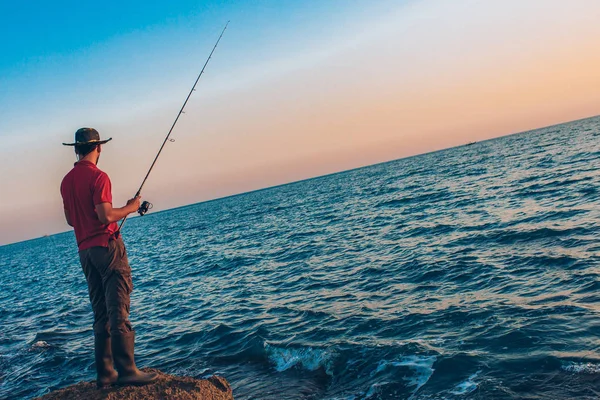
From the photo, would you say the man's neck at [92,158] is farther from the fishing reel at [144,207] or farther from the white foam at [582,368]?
the white foam at [582,368]

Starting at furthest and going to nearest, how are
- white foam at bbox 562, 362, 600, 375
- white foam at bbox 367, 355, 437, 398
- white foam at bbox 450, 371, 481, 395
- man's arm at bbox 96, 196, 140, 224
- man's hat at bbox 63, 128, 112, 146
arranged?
white foam at bbox 367, 355, 437, 398 → white foam at bbox 450, 371, 481, 395 → white foam at bbox 562, 362, 600, 375 → man's hat at bbox 63, 128, 112, 146 → man's arm at bbox 96, 196, 140, 224

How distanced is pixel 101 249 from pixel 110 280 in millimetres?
339

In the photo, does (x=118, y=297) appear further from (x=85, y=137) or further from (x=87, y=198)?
(x=85, y=137)

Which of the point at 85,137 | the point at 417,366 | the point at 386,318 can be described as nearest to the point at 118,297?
the point at 85,137

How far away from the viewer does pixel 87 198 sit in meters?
4.45

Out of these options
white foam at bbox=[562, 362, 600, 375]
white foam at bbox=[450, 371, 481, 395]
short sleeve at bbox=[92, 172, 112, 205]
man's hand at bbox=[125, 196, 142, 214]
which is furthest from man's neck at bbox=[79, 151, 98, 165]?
white foam at bbox=[562, 362, 600, 375]

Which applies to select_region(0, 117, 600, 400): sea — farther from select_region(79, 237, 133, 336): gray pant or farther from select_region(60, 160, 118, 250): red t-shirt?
select_region(60, 160, 118, 250): red t-shirt

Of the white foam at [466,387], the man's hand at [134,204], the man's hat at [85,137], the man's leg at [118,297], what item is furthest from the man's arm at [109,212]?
the white foam at [466,387]

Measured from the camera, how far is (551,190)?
19.5 meters

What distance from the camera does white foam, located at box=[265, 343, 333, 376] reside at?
6.96 m

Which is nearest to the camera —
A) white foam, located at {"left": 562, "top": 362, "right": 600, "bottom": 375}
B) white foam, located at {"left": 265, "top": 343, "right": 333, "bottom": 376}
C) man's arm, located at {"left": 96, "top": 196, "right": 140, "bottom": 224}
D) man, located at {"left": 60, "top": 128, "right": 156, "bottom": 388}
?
man's arm, located at {"left": 96, "top": 196, "right": 140, "bottom": 224}

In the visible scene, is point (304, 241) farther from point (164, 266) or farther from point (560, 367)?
point (560, 367)

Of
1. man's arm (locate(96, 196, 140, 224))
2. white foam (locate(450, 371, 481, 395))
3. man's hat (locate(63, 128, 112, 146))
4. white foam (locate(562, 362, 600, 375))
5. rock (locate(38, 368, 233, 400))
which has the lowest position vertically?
white foam (locate(450, 371, 481, 395))

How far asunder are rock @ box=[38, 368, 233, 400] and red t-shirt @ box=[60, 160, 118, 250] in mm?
1597
